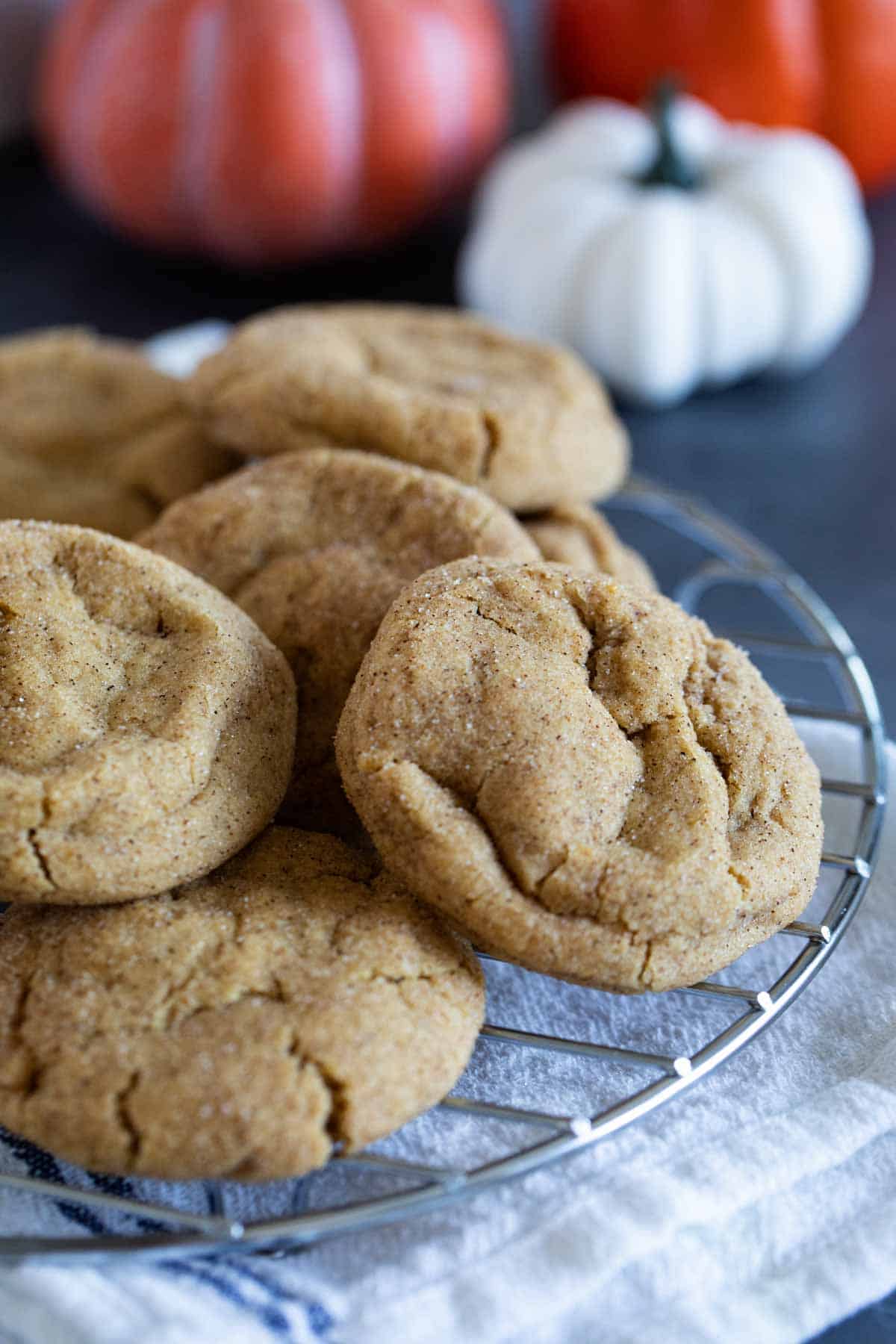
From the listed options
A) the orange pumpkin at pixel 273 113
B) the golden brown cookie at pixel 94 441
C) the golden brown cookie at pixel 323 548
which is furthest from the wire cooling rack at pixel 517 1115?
the orange pumpkin at pixel 273 113

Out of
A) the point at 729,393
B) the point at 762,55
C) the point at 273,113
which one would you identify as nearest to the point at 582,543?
the point at 729,393

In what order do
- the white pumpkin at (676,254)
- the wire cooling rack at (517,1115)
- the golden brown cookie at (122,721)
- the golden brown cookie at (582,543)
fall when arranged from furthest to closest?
the white pumpkin at (676,254) < the golden brown cookie at (582,543) < the golden brown cookie at (122,721) < the wire cooling rack at (517,1115)

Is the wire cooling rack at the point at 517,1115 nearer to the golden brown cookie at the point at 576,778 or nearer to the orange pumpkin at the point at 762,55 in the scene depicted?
the golden brown cookie at the point at 576,778

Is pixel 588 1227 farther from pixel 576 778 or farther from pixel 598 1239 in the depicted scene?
pixel 576 778

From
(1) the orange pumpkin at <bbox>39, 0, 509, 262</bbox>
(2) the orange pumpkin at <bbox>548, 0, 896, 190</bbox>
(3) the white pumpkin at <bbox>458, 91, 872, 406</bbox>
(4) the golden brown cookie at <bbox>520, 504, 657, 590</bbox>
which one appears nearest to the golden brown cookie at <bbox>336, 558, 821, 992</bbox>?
(4) the golden brown cookie at <bbox>520, 504, 657, 590</bbox>

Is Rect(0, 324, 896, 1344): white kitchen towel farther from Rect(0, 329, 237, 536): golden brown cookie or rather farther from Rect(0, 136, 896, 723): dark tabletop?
Rect(0, 329, 237, 536): golden brown cookie

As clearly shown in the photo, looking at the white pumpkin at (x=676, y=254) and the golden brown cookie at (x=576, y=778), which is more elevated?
the white pumpkin at (x=676, y=254)
